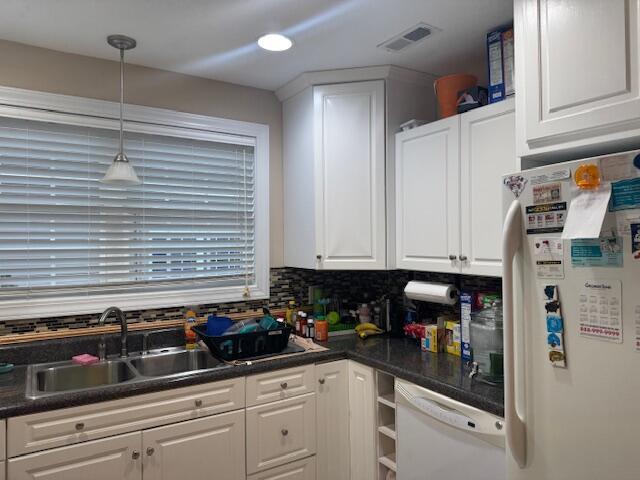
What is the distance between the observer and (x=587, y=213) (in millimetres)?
1140

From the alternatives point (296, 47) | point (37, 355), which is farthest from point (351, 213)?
point (37, 355)

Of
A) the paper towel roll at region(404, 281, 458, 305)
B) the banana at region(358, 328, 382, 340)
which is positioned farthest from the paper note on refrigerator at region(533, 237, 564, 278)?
the banana at region(358, 328, 382, 340)

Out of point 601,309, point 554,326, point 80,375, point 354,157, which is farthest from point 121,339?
point 601,309

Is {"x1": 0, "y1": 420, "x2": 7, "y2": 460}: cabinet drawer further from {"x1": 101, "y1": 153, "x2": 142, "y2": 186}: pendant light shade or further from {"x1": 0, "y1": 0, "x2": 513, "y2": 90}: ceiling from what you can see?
{"x1": 0, "y1": 0, "x2": 513, "y2": 90}: ceiling

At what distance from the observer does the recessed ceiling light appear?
2102 millimetres

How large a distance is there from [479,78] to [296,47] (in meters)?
0.99

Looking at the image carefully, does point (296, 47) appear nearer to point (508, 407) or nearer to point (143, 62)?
point (143, 62)

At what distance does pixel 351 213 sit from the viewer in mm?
2557

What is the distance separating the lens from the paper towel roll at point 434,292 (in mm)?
2283

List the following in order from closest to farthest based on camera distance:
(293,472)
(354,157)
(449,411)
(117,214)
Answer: (449,411) < (293,472) < (117,214) < (354,157)

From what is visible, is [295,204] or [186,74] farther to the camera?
[295,204]

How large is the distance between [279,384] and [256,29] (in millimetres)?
1630

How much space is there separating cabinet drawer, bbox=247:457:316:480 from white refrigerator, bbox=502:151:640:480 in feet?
3.93

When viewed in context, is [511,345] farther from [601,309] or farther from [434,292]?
[434,292]
